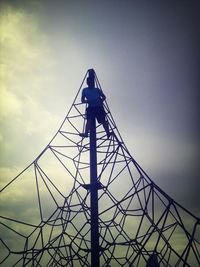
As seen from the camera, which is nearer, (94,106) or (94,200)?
(94,200)

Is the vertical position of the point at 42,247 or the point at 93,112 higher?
the point at 93,112

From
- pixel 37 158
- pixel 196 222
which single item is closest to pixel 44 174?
pixel 37 158

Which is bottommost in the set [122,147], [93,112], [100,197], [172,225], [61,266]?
[61,266]

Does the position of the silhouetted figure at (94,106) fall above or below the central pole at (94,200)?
above

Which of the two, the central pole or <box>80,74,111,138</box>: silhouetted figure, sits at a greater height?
<box>80,74,111,138</box>: silhouetted figure

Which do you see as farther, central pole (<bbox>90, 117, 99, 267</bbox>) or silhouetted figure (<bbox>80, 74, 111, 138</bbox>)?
silhouetted figure (<bbox>80, 74, 111, 138</bbox>)

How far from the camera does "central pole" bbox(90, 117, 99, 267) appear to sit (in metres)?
17.2

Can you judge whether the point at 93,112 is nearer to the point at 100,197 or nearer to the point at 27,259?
the point at 100,197

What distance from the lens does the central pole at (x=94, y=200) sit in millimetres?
17219

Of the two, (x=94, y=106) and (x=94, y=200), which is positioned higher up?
(x=94, y=106)

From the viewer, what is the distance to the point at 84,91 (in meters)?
20.0

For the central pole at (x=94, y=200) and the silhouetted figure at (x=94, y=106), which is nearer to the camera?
the central pole at (x=94, y=200)

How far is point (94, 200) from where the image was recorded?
18125 millimetres

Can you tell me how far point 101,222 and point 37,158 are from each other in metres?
6.05
